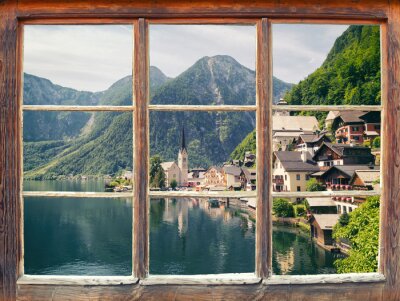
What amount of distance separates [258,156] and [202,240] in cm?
2985

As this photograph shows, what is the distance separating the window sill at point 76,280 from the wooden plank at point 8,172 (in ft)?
0.19

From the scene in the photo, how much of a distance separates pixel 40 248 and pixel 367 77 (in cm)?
3100

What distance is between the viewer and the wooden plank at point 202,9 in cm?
138

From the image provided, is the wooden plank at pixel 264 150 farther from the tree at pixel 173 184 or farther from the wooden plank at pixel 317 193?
the tree at pixel 173 184

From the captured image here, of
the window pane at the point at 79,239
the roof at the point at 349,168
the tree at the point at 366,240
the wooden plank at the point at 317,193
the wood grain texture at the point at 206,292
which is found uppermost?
the wooden plank at the point at 317,193

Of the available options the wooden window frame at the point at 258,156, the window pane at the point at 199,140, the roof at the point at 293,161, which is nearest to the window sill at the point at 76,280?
the wooden window frame at the point at 258,156

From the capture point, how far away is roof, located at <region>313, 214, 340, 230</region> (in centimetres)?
2598

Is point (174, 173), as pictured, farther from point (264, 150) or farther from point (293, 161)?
point (264, 150)

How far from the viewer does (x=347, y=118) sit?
91.5 ft

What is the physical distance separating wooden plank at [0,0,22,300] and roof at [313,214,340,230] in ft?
87.0

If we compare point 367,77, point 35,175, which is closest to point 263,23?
point 367,77

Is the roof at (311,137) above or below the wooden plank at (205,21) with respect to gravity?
above

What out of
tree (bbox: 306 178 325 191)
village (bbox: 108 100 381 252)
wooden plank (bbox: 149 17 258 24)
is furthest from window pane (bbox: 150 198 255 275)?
wooden plank (bbox: 149 17 258 24)

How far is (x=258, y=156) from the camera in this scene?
4.57ft
